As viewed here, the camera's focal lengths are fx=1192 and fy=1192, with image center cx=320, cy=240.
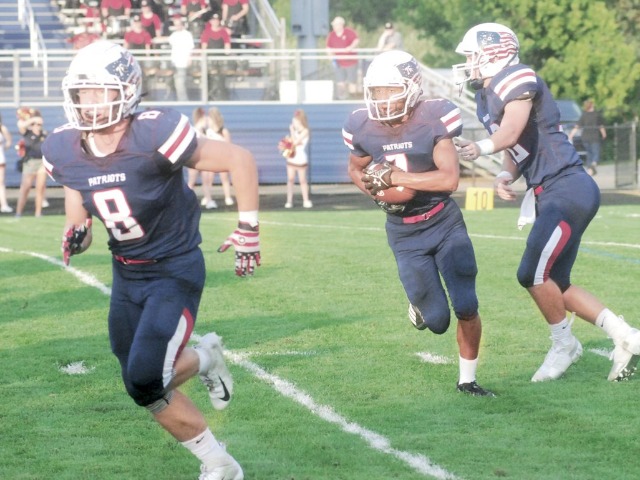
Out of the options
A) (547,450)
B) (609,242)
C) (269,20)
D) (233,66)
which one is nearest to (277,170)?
(233,66)

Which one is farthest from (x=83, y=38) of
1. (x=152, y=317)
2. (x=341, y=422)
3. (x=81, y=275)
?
(x=152, y=317)

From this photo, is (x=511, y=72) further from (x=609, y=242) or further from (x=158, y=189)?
(x=609, y=242)

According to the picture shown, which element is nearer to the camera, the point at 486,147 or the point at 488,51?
the point at 486,147

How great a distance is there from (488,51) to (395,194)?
109cm

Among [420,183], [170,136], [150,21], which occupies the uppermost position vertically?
[150,21]

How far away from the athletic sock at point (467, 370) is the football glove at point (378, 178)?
Answer: 38.7 inches

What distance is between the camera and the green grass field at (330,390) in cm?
488

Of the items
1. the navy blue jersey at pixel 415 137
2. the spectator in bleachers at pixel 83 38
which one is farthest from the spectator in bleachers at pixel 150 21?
the navy blue jersey at pixel 415 137

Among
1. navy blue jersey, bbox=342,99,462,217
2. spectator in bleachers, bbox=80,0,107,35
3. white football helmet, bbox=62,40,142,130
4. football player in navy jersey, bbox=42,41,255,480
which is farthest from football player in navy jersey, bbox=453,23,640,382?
spectator in bleachers, bbox=80,0,107,35

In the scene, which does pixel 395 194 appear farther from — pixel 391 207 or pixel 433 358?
pixel 433 358

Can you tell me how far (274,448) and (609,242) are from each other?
332 inches

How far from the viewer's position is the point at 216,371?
16.2 feet

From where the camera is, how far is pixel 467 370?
6.02m

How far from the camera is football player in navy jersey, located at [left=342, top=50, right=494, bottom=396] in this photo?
5.81m
